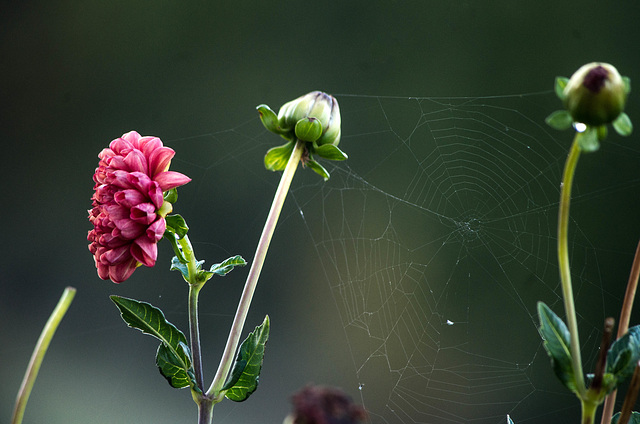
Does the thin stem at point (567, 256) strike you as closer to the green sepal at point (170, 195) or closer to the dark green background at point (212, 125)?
the green sepal at point (170, 195)

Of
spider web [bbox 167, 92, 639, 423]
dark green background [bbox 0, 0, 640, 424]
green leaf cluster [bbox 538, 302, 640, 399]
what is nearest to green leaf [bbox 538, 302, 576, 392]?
green leaf cluster [bbox 538, 302, 640, 399]

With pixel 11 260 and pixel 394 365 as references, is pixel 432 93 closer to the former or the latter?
pixel 394 365

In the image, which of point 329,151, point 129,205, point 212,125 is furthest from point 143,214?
point 212,125

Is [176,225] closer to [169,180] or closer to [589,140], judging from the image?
[169,180]

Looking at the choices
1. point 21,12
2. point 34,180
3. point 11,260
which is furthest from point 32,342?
point 21,12

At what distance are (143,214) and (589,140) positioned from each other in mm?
179

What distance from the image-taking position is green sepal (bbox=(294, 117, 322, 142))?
314 millimetres

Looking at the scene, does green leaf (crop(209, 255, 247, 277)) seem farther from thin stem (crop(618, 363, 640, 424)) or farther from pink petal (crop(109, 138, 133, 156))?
thin stem (crop(618, 363, 640, 424))

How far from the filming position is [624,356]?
201 mm

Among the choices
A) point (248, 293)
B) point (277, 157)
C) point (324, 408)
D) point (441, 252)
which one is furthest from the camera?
point (441, 252)

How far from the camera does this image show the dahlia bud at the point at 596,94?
0.18m

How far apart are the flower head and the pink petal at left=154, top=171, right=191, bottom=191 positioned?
0.53ft

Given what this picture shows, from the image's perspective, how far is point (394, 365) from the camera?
1.31 meters

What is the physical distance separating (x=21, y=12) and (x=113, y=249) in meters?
1.45
